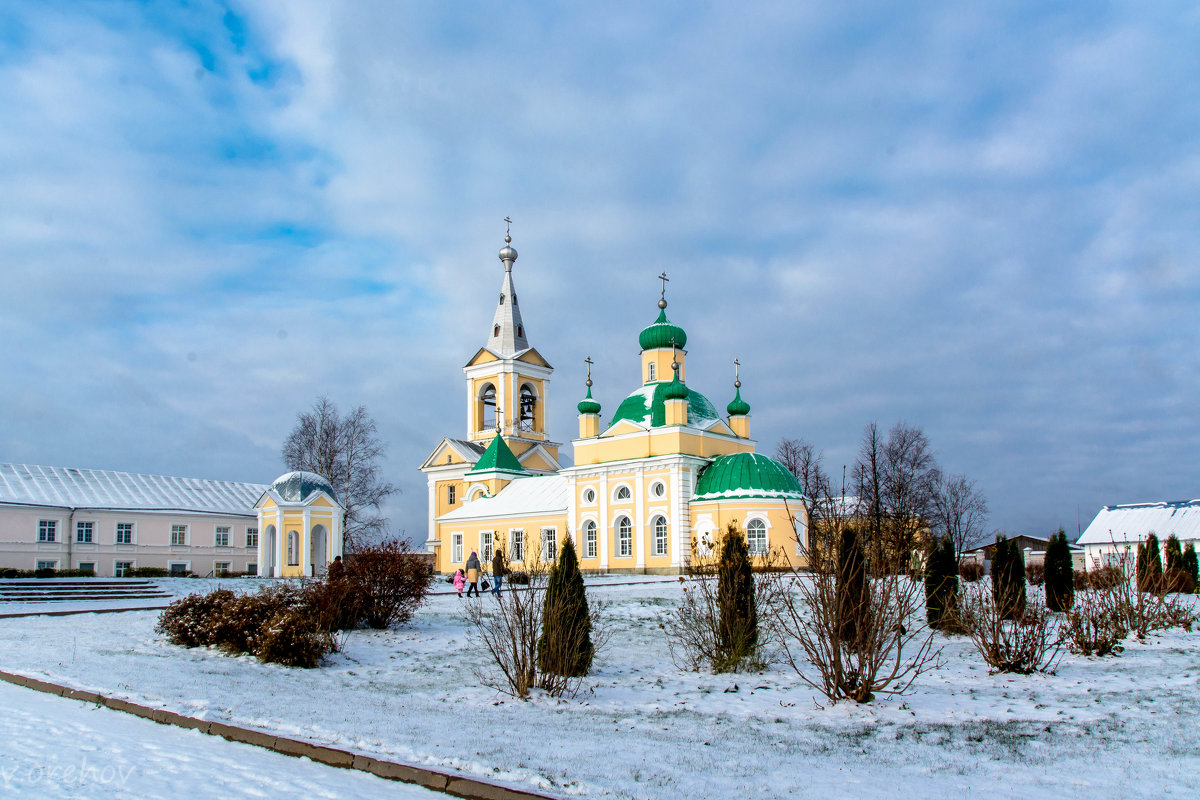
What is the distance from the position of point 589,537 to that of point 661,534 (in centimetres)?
438

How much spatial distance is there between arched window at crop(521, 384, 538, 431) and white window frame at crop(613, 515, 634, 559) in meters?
19.8

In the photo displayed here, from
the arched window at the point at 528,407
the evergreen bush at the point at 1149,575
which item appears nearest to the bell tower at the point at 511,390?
the arched window at the point at 528,407

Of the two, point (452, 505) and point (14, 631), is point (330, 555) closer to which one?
point (452, 505)

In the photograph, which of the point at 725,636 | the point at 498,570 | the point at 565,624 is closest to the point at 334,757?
the point at 565,624

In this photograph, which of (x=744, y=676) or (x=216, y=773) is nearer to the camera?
(x=216, y=773)

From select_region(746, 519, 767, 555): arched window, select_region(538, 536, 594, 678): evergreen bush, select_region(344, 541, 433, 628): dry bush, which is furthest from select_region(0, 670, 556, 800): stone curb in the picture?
select_region(746, 519, 767, 555): arched window

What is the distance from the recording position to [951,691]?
36.6ft

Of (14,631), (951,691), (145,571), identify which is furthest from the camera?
(145,571)

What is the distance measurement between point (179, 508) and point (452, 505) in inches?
760

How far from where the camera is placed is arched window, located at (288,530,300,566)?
133 ft

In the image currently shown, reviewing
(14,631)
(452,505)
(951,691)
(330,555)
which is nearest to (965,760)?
(951,691)

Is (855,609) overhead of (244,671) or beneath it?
overhead

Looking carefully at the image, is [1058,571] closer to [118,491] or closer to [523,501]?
[523,501]

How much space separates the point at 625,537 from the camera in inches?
1660
